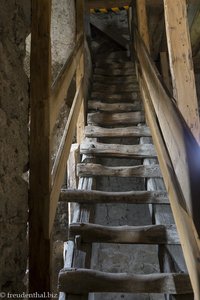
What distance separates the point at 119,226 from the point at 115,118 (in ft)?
5.96

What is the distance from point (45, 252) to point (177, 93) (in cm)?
152

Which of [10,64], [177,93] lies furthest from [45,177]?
[177,93]

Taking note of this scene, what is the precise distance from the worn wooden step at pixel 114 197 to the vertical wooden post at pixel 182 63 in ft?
1.89

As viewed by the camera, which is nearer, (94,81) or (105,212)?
(105,212)

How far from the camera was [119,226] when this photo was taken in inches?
72.9

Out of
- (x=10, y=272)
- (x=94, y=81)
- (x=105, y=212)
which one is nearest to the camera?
(x=10, y=272)

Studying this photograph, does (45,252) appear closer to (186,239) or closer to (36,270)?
(36,270)

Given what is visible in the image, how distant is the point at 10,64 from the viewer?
109 cm

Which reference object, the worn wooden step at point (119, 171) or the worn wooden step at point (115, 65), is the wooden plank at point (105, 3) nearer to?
the worn wooden step at point (115, 65)

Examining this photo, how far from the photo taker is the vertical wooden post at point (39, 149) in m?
1.20

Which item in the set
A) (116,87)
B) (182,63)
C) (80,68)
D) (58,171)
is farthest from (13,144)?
(116,87)

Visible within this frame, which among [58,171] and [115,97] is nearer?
[58,171]

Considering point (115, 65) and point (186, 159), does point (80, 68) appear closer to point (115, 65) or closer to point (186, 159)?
point (115, 65)

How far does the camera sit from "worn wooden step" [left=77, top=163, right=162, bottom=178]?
242cm
